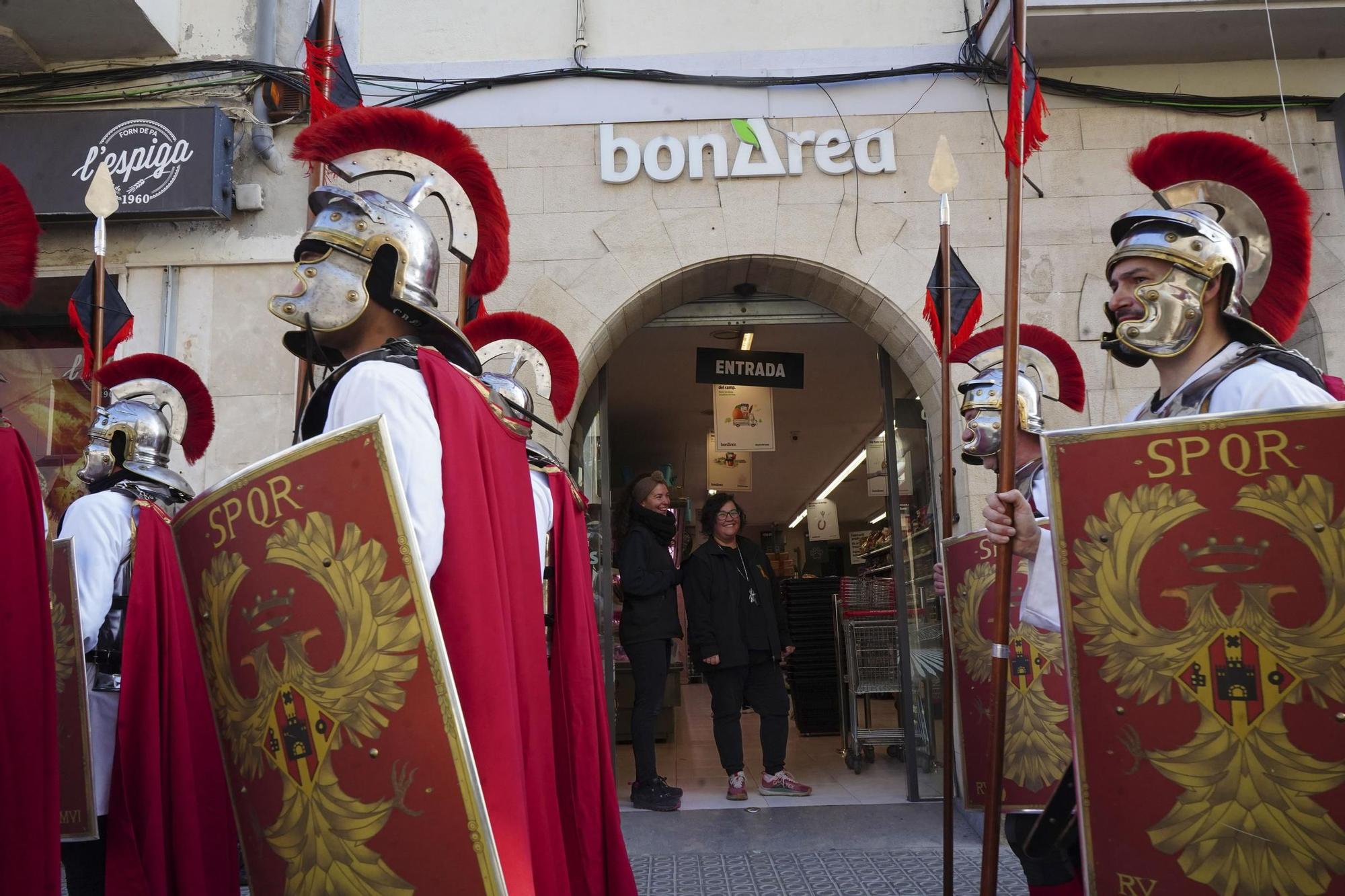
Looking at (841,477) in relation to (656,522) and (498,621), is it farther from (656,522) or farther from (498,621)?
→ (498,621)

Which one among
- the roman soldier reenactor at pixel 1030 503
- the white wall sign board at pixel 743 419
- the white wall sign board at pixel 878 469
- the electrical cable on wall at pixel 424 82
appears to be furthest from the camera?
Result: the white wall sign board at pixel 743 419

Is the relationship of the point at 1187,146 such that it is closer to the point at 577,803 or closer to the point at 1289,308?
the point at 1289,308

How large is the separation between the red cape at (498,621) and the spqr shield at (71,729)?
1.61 m

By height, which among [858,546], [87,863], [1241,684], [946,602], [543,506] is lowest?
[87,863]

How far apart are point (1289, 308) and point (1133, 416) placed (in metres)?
0.51

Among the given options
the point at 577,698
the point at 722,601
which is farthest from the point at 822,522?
the point at 577,698

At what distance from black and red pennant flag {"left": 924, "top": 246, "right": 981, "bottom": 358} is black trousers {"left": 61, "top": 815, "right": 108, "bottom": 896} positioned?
3.69 meters

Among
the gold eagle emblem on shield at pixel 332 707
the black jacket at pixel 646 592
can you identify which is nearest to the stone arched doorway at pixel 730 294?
the black jacket at pixel 646 592

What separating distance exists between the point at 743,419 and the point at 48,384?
194 inches

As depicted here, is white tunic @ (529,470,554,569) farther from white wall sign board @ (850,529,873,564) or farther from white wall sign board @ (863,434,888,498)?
white wall sign board @ (850,529,873,564)

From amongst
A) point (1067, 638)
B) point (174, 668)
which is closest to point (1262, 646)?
point (1067, 638)

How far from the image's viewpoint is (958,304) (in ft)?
17.1

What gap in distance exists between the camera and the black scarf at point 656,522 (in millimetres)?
6551

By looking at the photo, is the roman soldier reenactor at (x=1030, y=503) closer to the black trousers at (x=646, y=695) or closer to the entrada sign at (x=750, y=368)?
the black trousers at (x=646, y=695)
